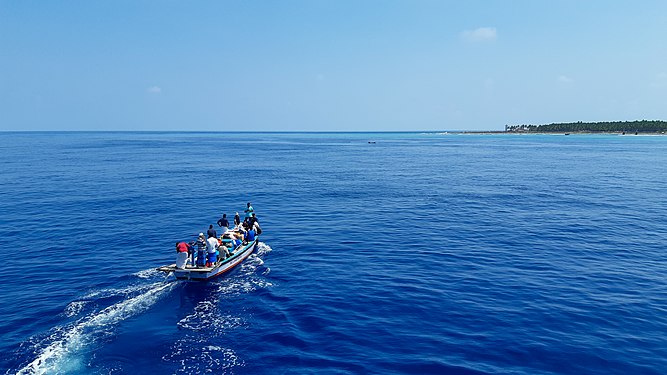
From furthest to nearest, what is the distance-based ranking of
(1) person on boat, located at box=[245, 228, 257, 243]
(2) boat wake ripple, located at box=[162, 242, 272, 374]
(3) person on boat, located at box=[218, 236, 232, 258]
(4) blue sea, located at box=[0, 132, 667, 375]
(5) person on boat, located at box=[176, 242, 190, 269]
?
1. (1) person on boat, located at box=[245, 228, 257, 243]
2. (3) person on boat, located at box=[218, 236, 232, 258]
3. (5) person on boat, located at box=[176, 242, 190, 269]
4. (4) blue sea, located at box=[0, 132, 667, 375]
5. (2) boat wake ripple, located at box=[162, 242, 272, 374]

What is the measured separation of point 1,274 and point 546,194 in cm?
5596

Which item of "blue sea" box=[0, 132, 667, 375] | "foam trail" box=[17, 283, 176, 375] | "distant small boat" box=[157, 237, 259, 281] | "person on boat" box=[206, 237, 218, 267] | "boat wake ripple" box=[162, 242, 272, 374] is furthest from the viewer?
"person on boat" box=[206, 237, 218, 267]

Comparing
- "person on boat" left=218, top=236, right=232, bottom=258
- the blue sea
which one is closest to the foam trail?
the blue sea

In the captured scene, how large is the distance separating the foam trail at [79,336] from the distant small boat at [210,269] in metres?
1.11

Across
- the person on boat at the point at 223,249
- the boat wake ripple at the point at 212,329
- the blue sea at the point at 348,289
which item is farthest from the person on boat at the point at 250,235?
the boat wake ripple at the point at 212,329

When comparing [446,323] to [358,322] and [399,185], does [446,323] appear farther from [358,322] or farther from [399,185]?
[399,185]

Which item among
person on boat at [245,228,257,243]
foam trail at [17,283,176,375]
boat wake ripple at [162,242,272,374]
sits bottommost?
→ boat wake ripple at [162,242,272,374]

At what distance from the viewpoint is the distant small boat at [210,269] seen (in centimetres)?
2397

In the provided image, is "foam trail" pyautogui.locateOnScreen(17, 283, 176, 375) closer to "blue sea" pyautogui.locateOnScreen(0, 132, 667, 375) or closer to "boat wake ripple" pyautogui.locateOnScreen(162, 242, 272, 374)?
"blue sea" pyautogui.locateOnScreen(0, 132, 667, 375)

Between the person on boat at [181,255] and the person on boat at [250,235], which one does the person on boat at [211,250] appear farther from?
the person on boat at [250,235]

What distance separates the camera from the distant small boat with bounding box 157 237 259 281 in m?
24.0

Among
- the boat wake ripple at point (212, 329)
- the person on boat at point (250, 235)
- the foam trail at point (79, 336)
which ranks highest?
the person on boat at point (250, 235)

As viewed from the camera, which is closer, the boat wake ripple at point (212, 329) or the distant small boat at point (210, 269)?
the boat wake ripple at point (212, 329)

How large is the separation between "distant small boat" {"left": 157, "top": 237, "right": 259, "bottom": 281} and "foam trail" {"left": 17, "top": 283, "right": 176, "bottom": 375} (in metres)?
1.11
